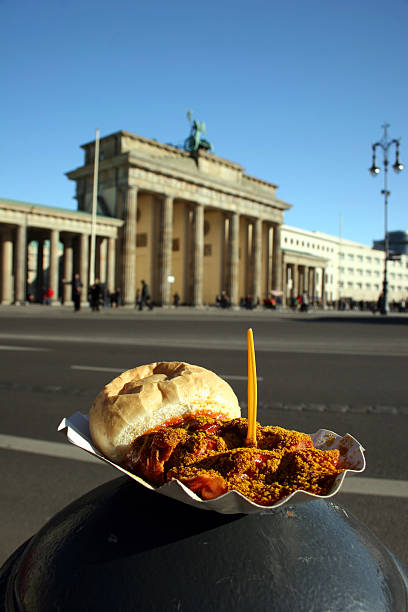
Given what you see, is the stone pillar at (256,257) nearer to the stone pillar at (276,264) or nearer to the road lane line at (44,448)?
the stone pillar at (276,264)

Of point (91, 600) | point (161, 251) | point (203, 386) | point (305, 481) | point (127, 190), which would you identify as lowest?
point (91, 600)

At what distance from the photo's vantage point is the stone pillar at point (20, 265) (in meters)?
39.7

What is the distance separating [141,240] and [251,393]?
180ft

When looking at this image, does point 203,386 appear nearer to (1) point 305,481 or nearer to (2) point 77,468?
(1) point 305,481

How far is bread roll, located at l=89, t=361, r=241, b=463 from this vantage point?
1113mm

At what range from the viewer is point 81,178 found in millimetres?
53625

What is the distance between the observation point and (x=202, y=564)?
0.84 metres

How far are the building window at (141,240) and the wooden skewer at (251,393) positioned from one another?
54.1 meters

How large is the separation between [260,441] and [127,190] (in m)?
48.0

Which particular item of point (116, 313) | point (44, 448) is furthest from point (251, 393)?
point (116, 313)

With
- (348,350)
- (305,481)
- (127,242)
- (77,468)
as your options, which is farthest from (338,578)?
(127,242)

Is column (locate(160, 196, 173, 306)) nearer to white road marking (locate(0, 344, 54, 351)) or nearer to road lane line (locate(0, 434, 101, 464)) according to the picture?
white road marking (locate(0, 344, 54, 351))

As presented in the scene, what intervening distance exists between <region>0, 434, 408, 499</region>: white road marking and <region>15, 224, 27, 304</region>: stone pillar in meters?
37.5

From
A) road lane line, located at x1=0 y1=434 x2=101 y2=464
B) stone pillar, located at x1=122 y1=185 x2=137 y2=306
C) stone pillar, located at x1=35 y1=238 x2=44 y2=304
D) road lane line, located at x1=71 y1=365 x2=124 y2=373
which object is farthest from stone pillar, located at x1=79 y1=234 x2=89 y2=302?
road lane line, located at x1=0 y1=434 x2=101 y2=464
